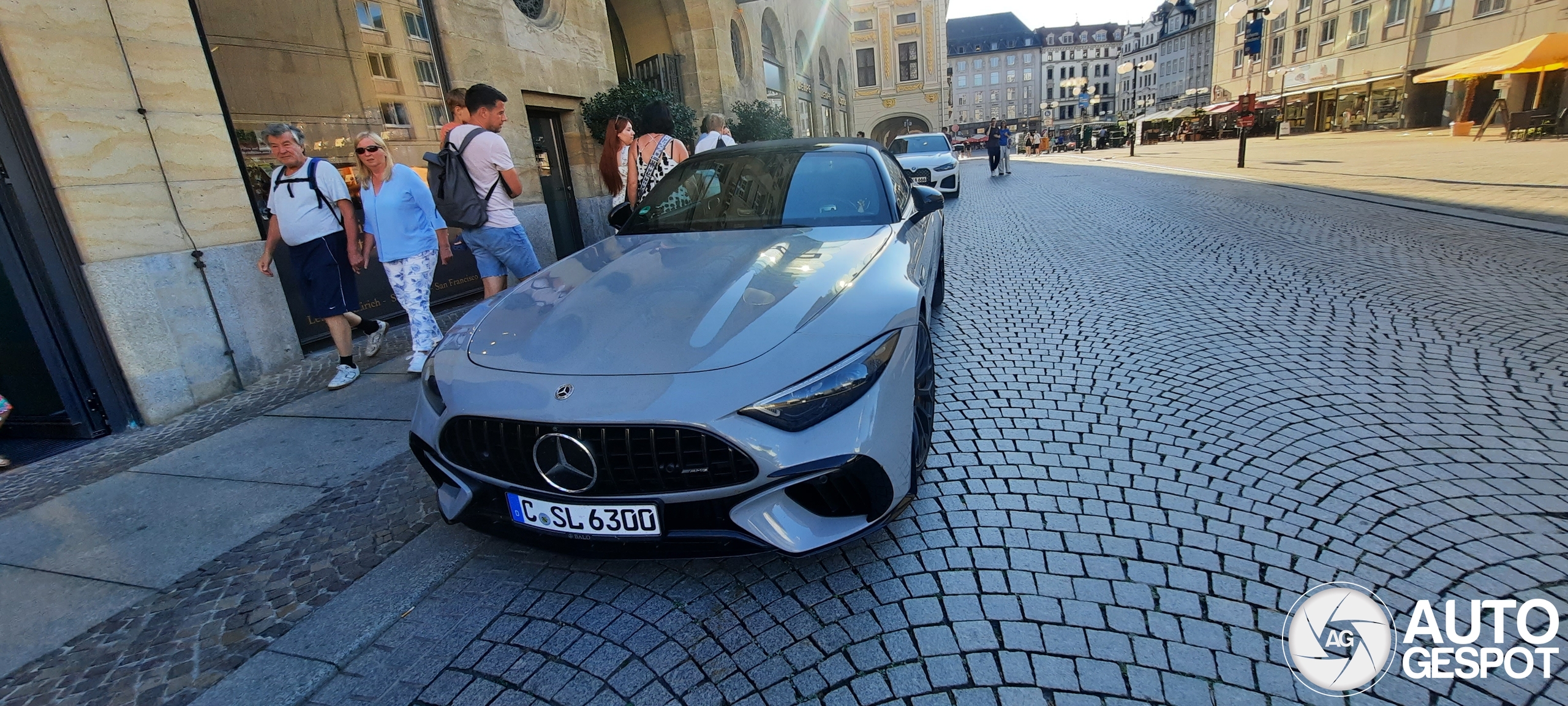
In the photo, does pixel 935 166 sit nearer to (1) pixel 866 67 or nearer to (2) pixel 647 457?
(2) pixel 647 457

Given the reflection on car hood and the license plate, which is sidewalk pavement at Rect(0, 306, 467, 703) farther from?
the reflection on car hood

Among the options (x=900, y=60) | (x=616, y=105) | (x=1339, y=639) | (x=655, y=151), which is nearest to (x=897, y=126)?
(x=900, y=60)

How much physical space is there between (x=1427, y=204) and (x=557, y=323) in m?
11.6

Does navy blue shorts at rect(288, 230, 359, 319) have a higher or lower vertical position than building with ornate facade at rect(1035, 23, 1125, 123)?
lower

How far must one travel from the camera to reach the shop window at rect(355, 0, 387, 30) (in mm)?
6883

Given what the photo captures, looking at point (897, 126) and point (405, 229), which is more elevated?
point (897, 126)

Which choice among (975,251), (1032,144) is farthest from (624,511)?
(1032,144)

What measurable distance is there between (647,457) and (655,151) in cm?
448

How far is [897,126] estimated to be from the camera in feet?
A: 203

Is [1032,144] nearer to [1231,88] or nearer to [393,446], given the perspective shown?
[1231,88]

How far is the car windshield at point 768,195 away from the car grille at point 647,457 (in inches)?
65.5

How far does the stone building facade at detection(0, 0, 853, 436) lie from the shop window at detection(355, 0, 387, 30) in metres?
0.02

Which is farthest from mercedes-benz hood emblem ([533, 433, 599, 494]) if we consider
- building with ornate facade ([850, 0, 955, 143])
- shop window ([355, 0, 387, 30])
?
building with ornate facade ([850, 0, 955, 143])

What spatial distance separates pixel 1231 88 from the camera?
5197 cm
